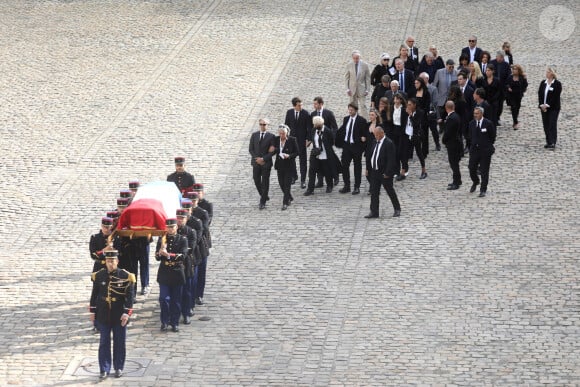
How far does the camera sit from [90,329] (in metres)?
17.3

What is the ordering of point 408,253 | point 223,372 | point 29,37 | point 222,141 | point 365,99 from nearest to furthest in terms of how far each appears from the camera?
point 223,372 → point 408,253 → point 222,141 → point 365,99 → point 29,37

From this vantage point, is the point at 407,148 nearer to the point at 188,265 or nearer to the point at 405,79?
the point at 405,79

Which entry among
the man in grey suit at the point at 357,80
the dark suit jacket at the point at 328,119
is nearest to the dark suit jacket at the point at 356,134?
the dark suit jacket at the point at 328,119

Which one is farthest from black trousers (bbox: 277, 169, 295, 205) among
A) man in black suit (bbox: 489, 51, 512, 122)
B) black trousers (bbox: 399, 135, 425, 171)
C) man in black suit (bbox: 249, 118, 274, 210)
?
man in black suit (bbox: 489, 51, 512, 122)

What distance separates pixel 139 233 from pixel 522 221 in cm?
660

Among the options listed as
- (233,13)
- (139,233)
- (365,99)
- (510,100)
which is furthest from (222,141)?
(233,13)

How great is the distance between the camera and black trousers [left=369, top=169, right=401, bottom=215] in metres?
21.4

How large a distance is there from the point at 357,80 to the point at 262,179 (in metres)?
5.27

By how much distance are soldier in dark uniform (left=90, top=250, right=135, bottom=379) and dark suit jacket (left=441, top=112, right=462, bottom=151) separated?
8.58 m

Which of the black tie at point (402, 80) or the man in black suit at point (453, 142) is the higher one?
the black tie at point (402, 80)

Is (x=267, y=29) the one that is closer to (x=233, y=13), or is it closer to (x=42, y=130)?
(x=233, y=13)

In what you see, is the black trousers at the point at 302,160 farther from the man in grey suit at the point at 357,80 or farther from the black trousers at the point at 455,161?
the man in grey suit at the point at 357,80

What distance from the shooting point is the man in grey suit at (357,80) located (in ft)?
87.6

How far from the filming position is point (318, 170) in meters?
23.1
